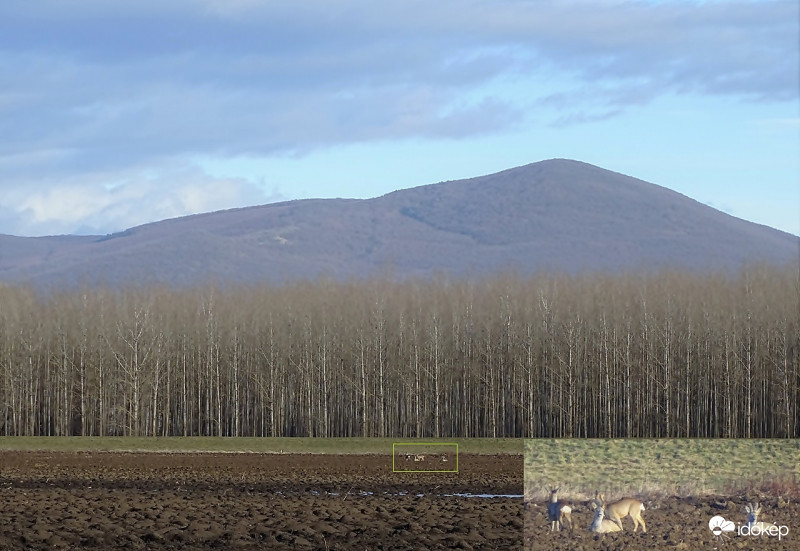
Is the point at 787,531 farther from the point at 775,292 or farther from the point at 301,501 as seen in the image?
the point at 775,292

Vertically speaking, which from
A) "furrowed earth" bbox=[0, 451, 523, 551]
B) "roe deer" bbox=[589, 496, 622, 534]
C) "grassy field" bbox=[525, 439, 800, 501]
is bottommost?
"furrowed earth" bbox=[0, 451, 523, 551]

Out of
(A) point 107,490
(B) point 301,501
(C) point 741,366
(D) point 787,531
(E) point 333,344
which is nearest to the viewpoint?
(D) point 787,531

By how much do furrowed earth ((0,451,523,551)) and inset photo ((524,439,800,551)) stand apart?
662 cm

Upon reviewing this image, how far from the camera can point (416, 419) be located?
55.5m

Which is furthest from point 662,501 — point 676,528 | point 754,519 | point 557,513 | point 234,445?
point 234,445

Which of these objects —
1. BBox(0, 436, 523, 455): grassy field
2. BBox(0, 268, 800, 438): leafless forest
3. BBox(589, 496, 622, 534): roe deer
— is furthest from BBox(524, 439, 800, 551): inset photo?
BBox(0, 268, 800, 438): leafless forest

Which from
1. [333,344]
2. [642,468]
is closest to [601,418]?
[333,344]

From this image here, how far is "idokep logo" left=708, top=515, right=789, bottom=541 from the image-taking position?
705 centimetres

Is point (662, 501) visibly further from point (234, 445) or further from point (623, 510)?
point (234, 445)

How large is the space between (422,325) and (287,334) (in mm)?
7667

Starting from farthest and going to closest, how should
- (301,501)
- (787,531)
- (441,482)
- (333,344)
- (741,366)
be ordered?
(333,344)
(741,366)
(441,482)
(301,501)
(787,531)

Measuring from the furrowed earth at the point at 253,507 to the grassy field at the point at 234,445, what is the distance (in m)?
10.8

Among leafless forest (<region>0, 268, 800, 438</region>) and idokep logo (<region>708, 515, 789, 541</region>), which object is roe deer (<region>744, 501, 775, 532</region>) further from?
leafless forest (<region>0, 268, 800, 438</region>)

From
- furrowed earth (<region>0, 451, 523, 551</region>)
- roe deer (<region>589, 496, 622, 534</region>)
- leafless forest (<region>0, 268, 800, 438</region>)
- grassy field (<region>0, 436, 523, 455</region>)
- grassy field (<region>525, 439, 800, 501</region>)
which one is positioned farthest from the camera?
leafless forest (<region>0, 268, 800, 438</region>)
